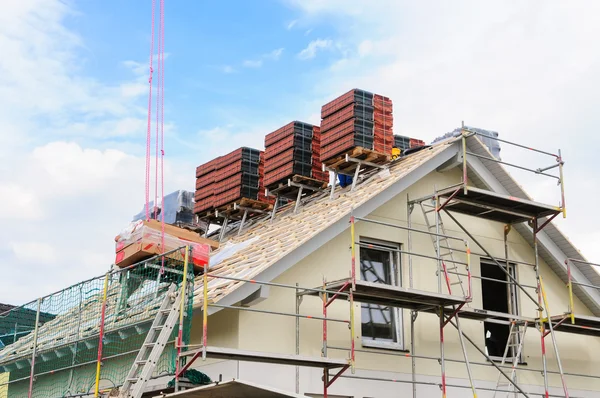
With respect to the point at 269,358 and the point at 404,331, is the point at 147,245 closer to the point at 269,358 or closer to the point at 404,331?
the point at 269,358

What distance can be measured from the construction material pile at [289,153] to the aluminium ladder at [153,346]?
5494 millimetres

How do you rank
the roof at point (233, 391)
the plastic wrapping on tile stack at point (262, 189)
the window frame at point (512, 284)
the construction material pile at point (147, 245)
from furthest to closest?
the plastic wrapping on tile stack at point (262, 189) → the window frame at point (512, 284) → the construction material pile at point (147, 245) → the roof at point (233, 391)

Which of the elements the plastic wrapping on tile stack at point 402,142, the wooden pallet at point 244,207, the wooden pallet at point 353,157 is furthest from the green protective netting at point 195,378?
the plastic wrapping on tile stack at point 402,142

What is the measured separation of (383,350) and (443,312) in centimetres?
120

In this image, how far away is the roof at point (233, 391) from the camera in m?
11.4

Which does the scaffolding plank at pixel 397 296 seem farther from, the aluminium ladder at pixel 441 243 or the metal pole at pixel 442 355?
the aluminium ladder at pixel 441 243

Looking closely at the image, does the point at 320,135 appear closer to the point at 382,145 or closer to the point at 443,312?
the point at 382,145

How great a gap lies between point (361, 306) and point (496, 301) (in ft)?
11.7

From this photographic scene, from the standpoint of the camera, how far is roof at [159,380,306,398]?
451 inches

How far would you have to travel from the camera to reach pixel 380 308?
1564cm

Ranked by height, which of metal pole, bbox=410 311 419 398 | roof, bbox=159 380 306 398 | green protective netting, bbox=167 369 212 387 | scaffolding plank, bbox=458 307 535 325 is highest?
scaffolding plank, bbox=458 307 535 325

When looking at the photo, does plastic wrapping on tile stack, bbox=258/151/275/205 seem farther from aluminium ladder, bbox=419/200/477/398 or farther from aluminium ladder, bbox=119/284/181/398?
aluminium ladder, bbox=119/284/181/398

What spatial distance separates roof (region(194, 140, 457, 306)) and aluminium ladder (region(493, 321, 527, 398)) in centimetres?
337

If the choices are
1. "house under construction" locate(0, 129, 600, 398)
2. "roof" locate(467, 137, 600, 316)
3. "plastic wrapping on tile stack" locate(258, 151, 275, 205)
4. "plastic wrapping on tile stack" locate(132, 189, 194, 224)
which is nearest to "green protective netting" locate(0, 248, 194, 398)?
"house under construction" locate(0, 129, 600, 398)
